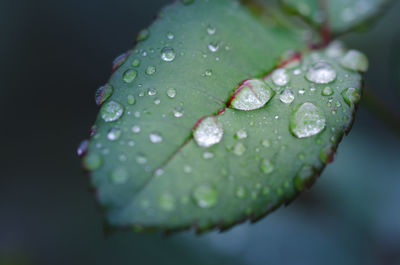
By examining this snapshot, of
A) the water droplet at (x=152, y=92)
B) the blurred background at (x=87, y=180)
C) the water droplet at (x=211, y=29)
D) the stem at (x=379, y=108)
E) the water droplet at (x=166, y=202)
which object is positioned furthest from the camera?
the blurred background at (x=87, y=180)

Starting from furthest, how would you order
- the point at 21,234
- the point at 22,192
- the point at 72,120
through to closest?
the point at 72,120
the point at 22,192
the point at 21,234

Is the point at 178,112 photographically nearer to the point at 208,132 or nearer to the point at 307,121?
the point at 208,132

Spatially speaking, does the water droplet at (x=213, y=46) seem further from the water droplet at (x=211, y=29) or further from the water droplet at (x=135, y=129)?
the water droplet at (x=135, y=129)

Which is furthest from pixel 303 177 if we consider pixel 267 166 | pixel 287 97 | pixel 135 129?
pixel 135 129

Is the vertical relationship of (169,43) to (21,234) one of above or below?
above

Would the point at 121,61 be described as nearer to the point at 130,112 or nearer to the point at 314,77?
the point at 130,112

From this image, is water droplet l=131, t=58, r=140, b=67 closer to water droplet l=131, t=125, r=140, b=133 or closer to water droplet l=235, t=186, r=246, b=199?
water droplet l=131, t=125, r=140, b=133

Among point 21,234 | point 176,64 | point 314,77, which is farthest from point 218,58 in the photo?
point 21,234

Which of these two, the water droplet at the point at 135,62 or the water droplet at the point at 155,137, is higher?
the water droplet at the point at 135,62

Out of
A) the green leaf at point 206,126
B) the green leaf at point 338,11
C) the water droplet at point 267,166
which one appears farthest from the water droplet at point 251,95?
the green leaf at point 338,11
